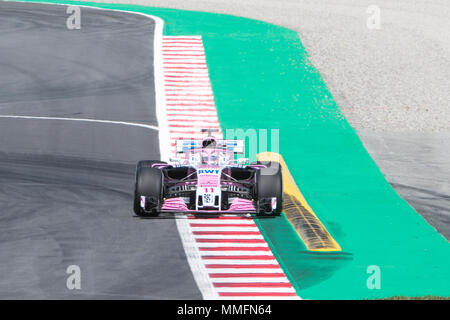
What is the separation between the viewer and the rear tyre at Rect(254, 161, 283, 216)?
21078 millimetres

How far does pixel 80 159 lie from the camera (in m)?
26.8

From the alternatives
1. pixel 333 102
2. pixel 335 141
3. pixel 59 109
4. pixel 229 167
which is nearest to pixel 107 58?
pixel 59 109

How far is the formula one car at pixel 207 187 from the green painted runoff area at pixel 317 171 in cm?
114

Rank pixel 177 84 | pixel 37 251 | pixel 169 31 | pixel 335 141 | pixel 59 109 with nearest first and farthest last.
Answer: pixel 37 251
pixel 335 141
pixel 59 109
pixel 177 84
pixel 169 31

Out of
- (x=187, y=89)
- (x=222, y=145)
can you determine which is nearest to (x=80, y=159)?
(x=222, y=145)

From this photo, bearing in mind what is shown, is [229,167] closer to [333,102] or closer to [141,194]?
[141,194]

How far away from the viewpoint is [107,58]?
3834cm

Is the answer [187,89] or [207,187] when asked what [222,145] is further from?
[187,89]

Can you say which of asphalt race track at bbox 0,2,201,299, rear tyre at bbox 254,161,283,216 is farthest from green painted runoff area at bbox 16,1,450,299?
asphalt race track at bbox 0,2,201,299

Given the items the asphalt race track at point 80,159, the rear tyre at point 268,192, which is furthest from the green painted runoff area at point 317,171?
the asphalt race track at point 80,159

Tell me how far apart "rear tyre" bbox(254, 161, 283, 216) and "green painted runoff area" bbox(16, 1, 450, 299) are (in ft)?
2.52

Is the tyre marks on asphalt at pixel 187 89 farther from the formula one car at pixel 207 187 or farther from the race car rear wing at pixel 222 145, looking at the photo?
the formula one car at pixel 207 187

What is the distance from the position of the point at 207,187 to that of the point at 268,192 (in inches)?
56.3

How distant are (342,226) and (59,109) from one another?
13.3 m
